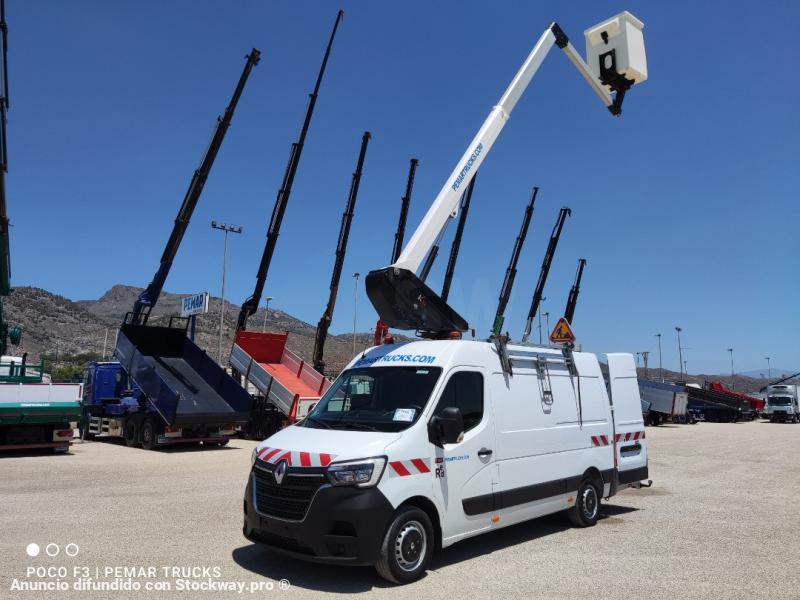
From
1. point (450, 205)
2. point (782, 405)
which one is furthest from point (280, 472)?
point (782, 405)

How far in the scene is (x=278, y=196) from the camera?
27062 mm

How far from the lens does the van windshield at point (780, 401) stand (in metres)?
45.5

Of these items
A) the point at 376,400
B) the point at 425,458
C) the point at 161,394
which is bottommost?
the point at 425,458

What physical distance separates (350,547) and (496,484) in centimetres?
193

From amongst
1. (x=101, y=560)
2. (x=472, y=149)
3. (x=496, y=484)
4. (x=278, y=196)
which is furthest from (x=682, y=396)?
(x=101, y=560)

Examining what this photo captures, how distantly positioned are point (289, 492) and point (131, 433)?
1364 cm

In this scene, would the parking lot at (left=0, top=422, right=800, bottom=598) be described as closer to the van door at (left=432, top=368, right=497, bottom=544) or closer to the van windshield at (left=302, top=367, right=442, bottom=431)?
the van door at (left=432, top=368, right=497, bottom=544)

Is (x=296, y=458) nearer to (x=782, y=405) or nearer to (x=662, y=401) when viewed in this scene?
(x=662, y=401)

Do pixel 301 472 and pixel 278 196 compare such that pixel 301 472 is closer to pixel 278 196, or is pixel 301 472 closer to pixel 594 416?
pixel 594 416

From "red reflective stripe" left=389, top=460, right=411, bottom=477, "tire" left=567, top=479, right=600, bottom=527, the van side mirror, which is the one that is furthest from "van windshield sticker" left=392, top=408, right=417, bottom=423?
"tire" left=567, top=479, right=600, bottom=527

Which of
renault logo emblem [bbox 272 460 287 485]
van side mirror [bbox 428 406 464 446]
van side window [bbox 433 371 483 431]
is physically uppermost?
van side window [bbox 433 371 483 431]

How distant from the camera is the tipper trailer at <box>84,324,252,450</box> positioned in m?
15.6

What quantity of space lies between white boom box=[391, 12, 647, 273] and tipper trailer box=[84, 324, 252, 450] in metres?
8.59

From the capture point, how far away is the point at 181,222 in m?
20.4
